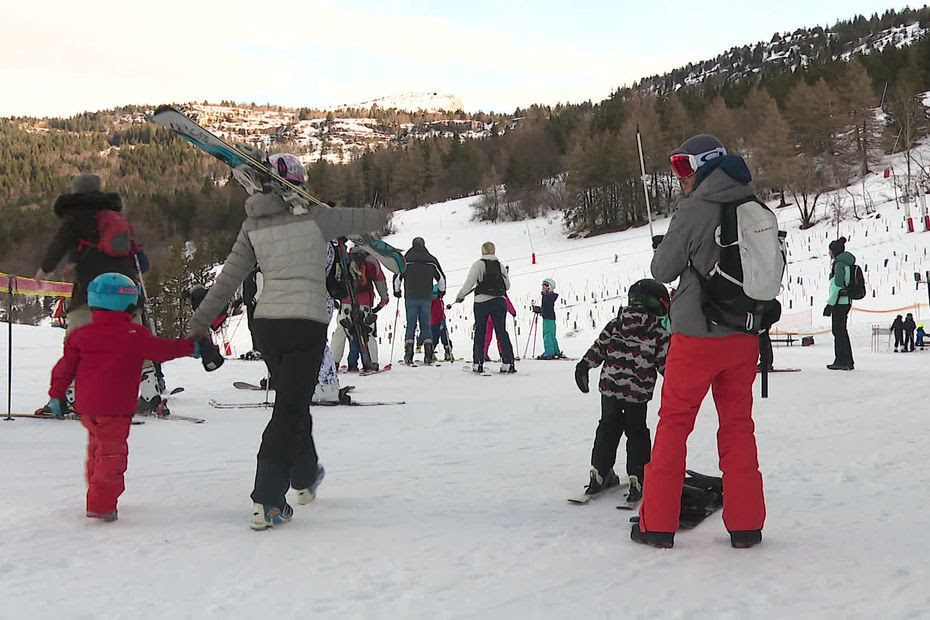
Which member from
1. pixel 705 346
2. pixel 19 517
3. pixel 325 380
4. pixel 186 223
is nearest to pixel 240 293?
pixel 325 380

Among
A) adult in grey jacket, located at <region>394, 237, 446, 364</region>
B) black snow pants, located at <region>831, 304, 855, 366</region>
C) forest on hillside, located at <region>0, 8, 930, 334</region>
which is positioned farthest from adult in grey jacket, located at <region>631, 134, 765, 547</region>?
forest on hillside, located at <region>0, 8, 930, 334</region>

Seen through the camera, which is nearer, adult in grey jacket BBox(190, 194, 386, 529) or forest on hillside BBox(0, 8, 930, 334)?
adult in grey jacket BBox(190, 194, 386, 529)

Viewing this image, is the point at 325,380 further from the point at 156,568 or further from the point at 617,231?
the point at 617,231

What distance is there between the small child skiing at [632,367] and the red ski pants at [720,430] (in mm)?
787

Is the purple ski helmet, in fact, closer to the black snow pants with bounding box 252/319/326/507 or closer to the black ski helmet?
the black snow pants with bounding box 252/319/326/507

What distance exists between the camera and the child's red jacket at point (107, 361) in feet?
12.3

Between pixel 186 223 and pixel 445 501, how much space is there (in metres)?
89.0

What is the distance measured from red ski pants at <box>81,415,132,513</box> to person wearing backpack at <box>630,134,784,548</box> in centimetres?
244

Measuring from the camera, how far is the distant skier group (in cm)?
327

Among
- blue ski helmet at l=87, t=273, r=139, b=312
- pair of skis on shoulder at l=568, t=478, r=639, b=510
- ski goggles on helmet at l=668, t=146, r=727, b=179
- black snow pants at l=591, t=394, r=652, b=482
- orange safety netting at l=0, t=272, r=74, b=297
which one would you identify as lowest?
pair of skis on shoulder at l=568, t=478, r=639, b=510

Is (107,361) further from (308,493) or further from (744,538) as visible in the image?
(744,538)

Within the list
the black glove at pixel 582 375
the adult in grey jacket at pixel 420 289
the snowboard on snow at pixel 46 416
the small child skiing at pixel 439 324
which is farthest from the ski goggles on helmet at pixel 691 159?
the small child skiing at pixel 439 324

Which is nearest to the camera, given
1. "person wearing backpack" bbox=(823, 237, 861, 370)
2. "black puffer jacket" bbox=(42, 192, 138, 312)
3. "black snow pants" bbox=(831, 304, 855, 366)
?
"black puffer jacket" bbox=(42, 192, 138, 312)

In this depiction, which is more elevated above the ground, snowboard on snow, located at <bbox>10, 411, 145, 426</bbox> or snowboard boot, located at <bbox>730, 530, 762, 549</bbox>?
snowboard on snow, located at <bbox>10, 411, 145, 426</bbox>
